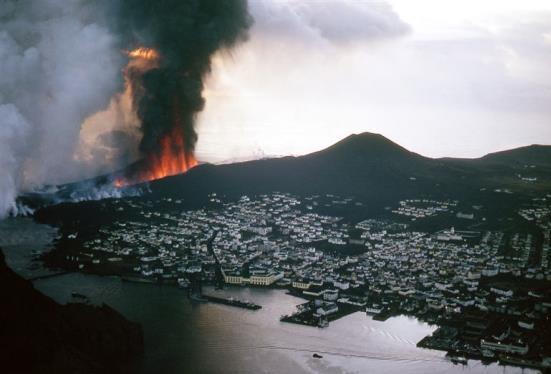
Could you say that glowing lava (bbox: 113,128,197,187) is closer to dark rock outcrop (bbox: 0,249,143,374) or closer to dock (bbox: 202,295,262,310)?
dock (bbox: 202,295,262,310)

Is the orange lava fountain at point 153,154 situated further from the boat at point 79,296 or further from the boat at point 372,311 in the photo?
the boat at point 372,311

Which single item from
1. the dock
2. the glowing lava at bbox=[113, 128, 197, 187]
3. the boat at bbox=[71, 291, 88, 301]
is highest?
the glowing lava at bbox=[113, 128, 197, 187]

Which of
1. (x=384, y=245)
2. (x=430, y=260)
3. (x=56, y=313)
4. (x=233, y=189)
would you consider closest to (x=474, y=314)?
(x=430, y=260)

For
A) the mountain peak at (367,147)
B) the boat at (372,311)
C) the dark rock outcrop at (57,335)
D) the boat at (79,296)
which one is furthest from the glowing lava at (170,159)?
the dark rock outcrop at (57,335)

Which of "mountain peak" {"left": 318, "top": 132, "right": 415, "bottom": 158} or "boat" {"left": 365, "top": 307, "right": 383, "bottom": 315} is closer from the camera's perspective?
"boat" {"left": 365, "top": 307, "right": 383, "bottom": 315}

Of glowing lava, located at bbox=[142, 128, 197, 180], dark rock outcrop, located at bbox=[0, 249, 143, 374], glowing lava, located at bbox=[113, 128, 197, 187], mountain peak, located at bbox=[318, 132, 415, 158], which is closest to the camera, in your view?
dark rock outcrop, located at bbox=[0, 249, 143, 374]

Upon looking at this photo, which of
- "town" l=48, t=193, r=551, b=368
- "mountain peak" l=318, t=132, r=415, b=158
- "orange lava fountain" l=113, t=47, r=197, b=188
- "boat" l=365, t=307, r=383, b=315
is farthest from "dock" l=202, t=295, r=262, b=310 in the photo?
"mountain peak" l=318, t=132, r=415, b=158
